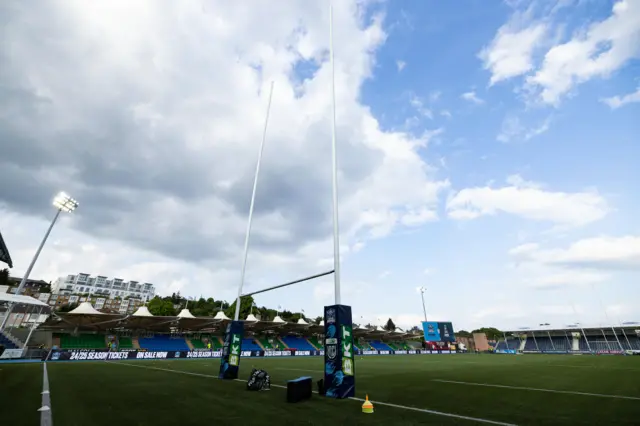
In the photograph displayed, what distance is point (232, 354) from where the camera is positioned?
14.9 meters

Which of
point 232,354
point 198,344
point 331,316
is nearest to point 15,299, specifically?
point 232,354

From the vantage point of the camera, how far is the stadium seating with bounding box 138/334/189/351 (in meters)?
47.4

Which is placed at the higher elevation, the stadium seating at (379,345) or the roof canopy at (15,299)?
the roof canopy at (15,299)

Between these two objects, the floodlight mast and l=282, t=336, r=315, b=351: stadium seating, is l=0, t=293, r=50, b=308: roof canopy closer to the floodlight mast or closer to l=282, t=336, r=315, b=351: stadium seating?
the floodlight mast

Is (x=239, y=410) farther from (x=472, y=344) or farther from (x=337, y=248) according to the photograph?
(x=472, y=344)

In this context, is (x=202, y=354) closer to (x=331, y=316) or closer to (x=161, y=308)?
(x=331, y=316)

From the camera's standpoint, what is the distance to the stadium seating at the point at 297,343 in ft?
207

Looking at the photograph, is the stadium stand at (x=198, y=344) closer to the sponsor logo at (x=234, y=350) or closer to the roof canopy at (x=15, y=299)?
the roof canopy at (x=15, y=299)

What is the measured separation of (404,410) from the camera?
8.02 metres

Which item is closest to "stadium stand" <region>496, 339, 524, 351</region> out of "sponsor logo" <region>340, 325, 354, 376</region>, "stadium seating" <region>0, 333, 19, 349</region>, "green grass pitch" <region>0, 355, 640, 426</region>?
"green grass pitch" <region>0, 355, 640, 426</region>

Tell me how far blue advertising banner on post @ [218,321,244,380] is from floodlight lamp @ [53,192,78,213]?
3127 centimetres

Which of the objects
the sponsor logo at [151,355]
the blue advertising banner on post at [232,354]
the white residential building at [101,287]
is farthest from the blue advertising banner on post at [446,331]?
the white residential building at [101,287]

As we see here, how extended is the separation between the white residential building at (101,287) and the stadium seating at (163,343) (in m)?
137

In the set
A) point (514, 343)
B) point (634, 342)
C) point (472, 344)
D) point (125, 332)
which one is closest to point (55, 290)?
point (125, 332)
